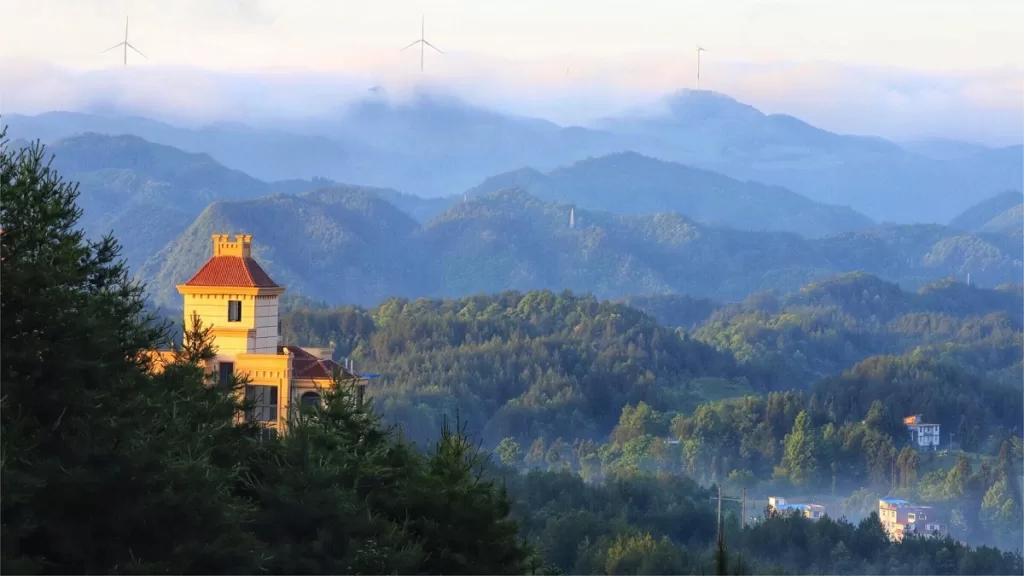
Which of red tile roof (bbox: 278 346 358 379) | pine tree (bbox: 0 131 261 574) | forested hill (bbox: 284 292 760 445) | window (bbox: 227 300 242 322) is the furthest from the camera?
forested hill (bbox: 284 292 760 445)

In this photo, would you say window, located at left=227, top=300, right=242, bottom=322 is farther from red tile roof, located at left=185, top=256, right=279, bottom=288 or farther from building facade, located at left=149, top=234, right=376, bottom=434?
red tile roof, located at left=185, top=256, right=279, bottom=288

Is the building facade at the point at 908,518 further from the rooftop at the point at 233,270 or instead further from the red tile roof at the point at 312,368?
the red tile roof at the point at 312,368

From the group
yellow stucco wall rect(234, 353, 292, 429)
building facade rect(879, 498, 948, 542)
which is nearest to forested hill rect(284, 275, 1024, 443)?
building facade rect(879, 498, 948, 542)

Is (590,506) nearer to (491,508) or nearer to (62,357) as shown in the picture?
(491,508)

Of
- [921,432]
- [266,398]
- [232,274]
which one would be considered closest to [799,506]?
[921,432]

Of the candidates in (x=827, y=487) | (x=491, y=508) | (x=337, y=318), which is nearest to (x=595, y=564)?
(x=491, y=508)

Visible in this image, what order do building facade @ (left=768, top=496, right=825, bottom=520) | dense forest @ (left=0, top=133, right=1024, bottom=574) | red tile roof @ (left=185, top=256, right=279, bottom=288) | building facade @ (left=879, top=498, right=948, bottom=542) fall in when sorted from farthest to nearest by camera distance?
1. building facade @ (left=768, top=496, right=825, bottom=520)
2. building facade @ (left=879, top=498, right=948, bottom=542)
3. red tile roof @ (left=185, top=256, right=279, bottom=288)
4. dense forest @ (left=0, top=133, right=1024, bottom=574)

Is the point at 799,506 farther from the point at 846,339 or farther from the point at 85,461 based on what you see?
the point at 846,339
